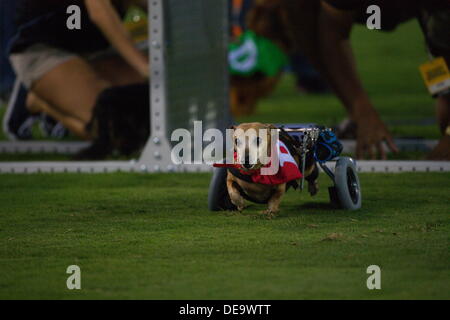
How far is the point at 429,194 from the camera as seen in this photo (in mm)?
6430

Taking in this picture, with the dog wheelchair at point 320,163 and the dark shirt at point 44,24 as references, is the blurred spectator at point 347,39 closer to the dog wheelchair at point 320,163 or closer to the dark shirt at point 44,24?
the dark shirt at point 44,24

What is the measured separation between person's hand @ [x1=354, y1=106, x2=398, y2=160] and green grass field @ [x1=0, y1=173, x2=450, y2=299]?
2.89 ft

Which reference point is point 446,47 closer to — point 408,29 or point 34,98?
point 34,98

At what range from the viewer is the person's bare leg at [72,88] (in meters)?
9.09

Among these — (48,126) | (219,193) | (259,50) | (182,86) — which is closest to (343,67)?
(182,86)

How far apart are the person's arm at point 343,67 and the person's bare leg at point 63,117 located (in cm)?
204

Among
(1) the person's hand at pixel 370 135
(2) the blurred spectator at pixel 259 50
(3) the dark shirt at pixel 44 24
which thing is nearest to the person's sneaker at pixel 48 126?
(3) the dark shirt at pixel 44 24

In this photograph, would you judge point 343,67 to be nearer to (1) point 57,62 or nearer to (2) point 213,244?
(1) point 57,62

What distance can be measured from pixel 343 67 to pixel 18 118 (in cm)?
345

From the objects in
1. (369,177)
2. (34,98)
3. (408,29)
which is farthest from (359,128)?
(408,29)

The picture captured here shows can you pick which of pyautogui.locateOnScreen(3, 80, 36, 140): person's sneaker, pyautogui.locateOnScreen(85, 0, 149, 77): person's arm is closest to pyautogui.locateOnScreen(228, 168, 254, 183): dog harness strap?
pyautogui.locateOnScreen(85, 0, 149, 77): person's arm

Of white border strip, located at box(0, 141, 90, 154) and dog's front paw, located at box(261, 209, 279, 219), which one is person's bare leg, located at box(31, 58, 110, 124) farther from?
dog's front paw, located at box(261, 209, 279, 219)

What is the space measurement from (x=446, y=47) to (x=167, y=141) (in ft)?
6.47

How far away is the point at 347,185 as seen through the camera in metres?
5.76
